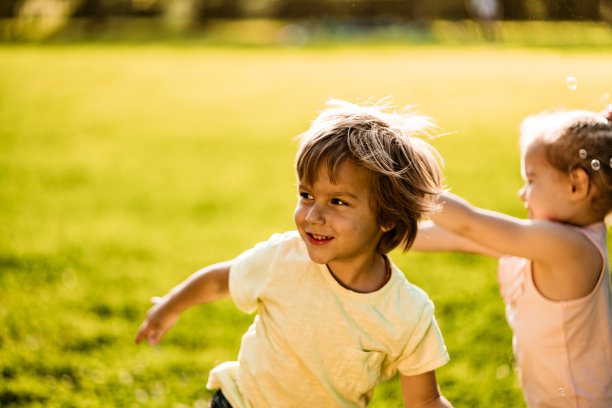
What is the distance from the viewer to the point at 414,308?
2.01m

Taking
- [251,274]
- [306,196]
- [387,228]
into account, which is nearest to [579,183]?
[387,228]

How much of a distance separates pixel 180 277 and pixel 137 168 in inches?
123

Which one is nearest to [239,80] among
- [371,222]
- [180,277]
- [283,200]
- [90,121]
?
[90,121]

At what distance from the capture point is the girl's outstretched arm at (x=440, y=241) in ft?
8.34

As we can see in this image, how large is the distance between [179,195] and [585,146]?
4910 millimetres

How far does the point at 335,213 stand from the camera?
198 cm

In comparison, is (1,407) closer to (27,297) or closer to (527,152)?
(27,297)

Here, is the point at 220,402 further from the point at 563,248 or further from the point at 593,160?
the point at 593,160

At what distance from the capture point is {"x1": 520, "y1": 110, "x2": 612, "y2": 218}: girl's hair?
221 centimetres

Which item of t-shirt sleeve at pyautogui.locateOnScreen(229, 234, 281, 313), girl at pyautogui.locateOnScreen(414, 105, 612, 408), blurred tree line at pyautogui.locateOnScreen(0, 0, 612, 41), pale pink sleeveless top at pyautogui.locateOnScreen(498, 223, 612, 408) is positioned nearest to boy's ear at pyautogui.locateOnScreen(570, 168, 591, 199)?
girl at pyautogui.locateOnScreen(414, 105, 612, 408)

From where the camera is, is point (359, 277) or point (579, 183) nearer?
point (359, 277)

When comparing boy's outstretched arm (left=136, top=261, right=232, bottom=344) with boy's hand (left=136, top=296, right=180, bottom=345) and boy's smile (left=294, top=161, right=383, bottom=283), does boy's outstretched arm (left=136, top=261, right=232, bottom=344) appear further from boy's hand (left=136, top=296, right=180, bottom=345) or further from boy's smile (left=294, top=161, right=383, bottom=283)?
boy's smile (left=294, top=161, right=383, bottom=283)

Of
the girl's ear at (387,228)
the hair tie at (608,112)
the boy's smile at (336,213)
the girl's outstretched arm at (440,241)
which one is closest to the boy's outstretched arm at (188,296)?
the boy's smile at (336,213)

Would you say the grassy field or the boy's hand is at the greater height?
the boy's hand
